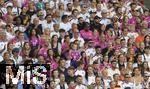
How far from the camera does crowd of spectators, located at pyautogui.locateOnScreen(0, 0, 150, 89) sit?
11659 mm

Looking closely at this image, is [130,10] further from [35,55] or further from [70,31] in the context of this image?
[35,55]

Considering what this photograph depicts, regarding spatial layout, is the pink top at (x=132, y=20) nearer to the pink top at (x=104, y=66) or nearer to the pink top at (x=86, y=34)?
the pink top at (x=86, y=34)

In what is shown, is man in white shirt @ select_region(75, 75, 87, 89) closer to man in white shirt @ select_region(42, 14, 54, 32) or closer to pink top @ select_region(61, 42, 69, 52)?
pink top @ select_region(61, 42, 69, 52)

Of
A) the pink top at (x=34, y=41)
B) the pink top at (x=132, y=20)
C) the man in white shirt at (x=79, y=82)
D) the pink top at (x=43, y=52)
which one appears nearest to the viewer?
the man in white shirt at (x=79, y=82)

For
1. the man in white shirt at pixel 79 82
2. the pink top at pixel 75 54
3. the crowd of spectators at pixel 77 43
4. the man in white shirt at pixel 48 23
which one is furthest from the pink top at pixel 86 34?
the man in white shirt at pixel 79 82

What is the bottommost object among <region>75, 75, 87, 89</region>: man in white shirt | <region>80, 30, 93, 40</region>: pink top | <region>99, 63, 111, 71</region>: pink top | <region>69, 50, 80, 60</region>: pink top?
<region>75, 75, 87, 89</region>: man in white shirt

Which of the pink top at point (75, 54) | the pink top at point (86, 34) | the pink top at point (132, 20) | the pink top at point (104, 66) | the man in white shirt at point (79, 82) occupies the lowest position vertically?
the man in white shirt at point (79, 82)

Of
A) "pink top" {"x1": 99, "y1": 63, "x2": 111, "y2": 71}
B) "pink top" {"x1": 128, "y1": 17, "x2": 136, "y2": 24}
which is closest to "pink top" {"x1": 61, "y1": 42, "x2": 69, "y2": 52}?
"pink top" {"x1": 99, "y1": 63, "x2": 111, "y2": 71}

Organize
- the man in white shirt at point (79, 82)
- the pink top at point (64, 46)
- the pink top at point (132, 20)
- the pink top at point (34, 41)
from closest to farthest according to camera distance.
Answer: the man in white shirt at point (79, 82), the pink top at point (34, 41), the pink top at point (64, 46), the pink top at point (132, 20)

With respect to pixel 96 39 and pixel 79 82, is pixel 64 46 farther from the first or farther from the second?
pixel 79 82

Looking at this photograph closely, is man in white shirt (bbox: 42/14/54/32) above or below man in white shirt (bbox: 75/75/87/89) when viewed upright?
above

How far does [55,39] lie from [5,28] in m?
1.14

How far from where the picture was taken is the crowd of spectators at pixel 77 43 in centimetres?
1166

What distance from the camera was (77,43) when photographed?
12.1m
